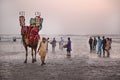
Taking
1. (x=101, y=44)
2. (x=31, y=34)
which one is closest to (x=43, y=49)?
(x=31, y=34)

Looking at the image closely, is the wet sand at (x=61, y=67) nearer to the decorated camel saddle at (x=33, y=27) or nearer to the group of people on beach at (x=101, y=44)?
the group of people on beach at (x=101, y=44)

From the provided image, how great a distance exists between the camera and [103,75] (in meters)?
5.24

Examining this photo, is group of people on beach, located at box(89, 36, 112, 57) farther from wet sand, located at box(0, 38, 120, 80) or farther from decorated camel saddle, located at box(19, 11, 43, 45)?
decorated camel saddle, located at box(19, 11, 43, 45)

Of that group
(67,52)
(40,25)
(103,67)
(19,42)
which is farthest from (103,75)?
(19,42)

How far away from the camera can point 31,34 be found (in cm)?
571

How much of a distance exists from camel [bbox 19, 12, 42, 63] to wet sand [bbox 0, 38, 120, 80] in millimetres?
129

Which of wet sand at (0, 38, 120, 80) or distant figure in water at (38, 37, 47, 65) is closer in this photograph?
wet sand at (0, 38, 120, 80)

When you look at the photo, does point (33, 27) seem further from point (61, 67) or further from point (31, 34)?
point (61, 67)

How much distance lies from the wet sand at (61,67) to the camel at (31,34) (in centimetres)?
13

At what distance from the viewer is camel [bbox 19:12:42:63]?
17.9ft

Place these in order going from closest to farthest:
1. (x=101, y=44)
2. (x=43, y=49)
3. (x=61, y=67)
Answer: (x=61, y=67) < (x=43, y=49) < (x=101, y=44)

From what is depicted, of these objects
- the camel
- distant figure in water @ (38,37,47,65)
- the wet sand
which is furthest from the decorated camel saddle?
the wet sand

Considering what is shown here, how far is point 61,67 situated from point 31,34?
837 millimetres

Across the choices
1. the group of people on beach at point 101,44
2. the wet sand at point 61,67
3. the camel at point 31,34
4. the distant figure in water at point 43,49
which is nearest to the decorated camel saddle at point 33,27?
the camel at point 31,34
